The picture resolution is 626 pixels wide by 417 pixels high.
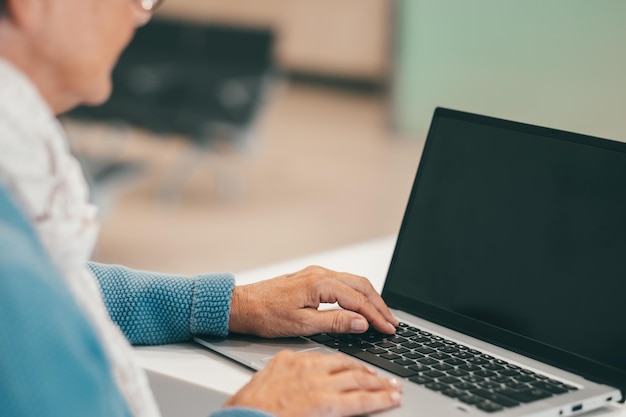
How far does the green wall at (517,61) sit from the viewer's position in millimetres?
2414

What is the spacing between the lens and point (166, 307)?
1.29 metres

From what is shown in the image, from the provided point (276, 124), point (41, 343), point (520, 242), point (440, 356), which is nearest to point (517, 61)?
point (520, 242)

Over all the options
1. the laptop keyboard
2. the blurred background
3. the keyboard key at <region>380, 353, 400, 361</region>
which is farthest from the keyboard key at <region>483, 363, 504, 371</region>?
the blurred background

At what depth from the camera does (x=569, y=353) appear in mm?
1169

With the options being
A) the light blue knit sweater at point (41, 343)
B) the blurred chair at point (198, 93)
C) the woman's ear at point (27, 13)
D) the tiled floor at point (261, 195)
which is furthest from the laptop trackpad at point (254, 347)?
the blurred chair at point (198, 93)

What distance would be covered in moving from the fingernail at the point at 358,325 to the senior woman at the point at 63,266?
0.19 m

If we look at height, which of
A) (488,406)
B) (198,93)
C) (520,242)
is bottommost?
(198,93)

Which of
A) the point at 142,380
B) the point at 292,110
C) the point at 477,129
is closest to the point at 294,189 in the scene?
the point at 292,110

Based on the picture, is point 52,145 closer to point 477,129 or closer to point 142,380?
point 142,380

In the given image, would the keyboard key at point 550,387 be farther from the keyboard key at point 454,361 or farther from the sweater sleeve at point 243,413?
the sweater sleeve at point 243,413

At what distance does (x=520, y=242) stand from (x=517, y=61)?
3.38 metres

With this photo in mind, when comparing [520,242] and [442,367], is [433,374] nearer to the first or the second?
[442,367]

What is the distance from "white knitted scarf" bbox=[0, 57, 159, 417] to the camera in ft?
2.69

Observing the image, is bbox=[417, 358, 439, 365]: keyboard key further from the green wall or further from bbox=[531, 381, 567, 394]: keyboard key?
the green wall
